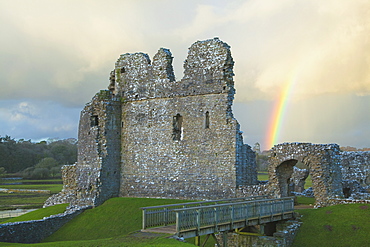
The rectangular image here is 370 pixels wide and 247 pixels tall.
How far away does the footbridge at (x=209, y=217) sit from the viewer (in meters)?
15.9

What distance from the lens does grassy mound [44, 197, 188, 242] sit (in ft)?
81.4

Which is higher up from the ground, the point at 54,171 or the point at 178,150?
the point at 178,150

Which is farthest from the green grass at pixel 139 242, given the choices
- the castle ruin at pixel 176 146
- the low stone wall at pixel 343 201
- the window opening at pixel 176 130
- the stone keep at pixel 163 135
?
the window opening at pixel 176 130

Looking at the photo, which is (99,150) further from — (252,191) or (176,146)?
(252,191)

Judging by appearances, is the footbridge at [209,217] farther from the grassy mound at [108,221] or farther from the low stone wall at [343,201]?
the grassy mound at [108,221]

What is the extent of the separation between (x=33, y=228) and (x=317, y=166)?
16.4 m

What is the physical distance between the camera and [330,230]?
2003cm

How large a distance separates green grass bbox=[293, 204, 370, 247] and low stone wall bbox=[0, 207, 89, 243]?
47.8ft

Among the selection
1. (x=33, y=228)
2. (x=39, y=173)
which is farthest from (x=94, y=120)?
(x=39, y=173)

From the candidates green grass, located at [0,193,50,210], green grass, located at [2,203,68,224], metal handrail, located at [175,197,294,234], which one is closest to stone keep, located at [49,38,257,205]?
green grass, located at [2,203,68,224]

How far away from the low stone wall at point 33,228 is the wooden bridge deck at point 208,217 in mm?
9854

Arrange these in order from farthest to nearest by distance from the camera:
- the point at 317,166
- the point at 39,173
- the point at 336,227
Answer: the point at 39,173, the point at 317,166, the point at 336,227

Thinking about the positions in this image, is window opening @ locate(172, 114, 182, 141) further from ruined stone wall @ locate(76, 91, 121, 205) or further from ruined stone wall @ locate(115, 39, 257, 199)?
ruined stone wall @ locate(76, 91, 121, 205)

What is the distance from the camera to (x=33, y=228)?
25.1 metres
